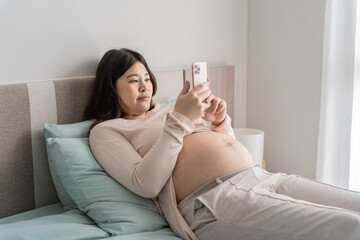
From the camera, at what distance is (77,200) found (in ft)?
4.64

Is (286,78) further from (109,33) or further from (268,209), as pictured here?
(268,209)

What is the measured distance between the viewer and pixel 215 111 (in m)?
1.65

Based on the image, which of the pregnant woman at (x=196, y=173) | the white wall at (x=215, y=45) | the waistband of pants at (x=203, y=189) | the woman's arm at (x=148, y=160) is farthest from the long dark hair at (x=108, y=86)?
the waistband of pants at (x=203, y=189)

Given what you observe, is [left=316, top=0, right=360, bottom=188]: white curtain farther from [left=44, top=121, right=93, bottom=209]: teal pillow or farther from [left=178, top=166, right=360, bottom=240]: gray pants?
[left=44, top=121, right=93, bottom=209]: teal pillow

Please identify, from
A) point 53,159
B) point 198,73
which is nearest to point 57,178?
point 53,159

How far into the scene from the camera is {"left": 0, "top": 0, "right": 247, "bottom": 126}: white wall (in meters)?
1.53

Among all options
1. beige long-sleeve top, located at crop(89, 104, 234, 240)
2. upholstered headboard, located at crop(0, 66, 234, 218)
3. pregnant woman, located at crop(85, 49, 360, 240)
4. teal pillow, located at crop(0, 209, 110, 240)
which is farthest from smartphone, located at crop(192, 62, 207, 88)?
teal pillow, located at crop(0, 209, 110, 240)

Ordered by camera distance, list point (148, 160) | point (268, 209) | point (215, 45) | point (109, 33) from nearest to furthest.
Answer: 1. point (268, 209)
2. point (148, 160)
3. point (109, 33)
4. point (215, 45)

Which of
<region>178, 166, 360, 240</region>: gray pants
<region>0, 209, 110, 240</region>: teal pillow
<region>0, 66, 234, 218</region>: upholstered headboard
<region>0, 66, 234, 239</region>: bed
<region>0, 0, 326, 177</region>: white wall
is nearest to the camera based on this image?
<region>178, 166, 360, 240</region>: gray pants

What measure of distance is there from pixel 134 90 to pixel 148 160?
41 cm

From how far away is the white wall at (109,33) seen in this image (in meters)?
1.53

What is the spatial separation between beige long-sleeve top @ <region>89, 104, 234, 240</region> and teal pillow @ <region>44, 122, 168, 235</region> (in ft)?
0.12

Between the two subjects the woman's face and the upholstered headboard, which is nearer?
the upholstered headboard

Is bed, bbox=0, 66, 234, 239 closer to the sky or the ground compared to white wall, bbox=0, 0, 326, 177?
closer to the ground
